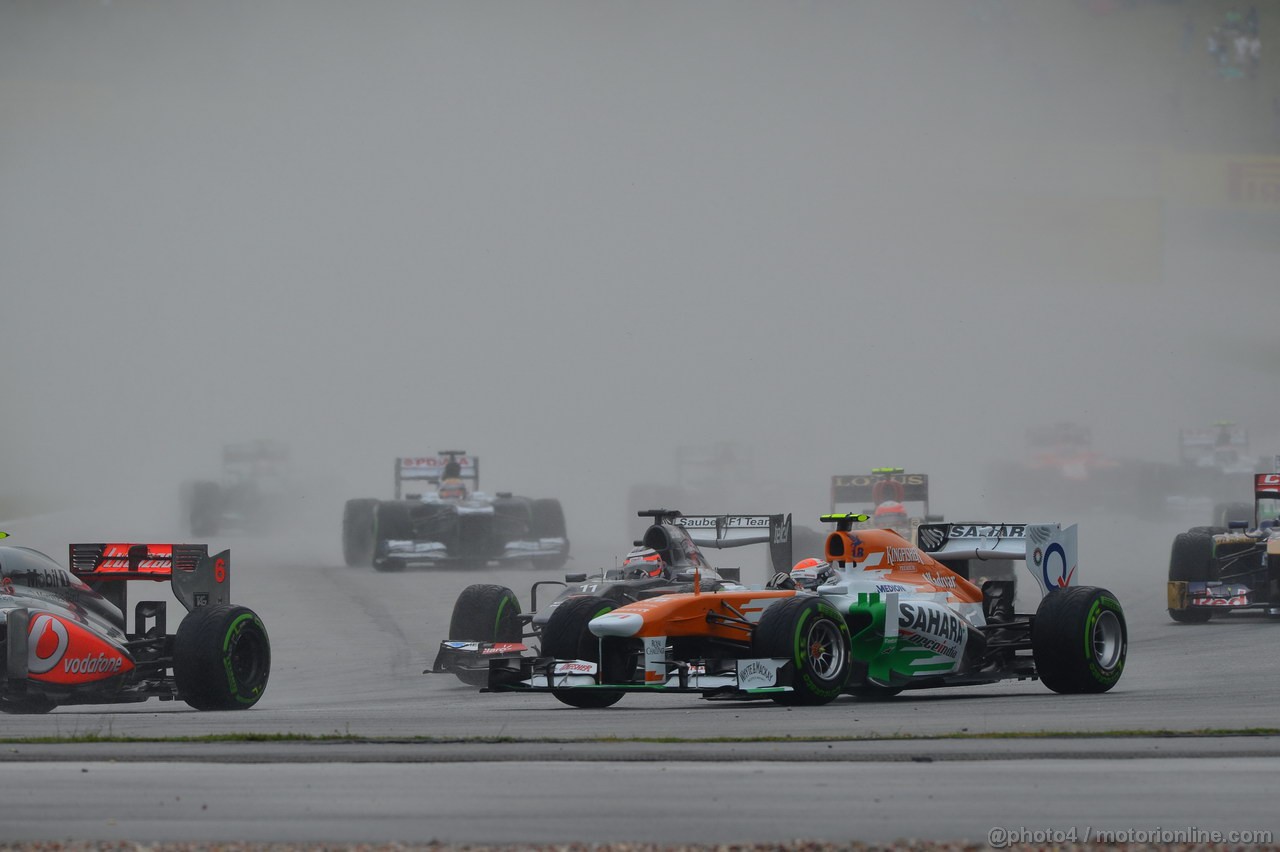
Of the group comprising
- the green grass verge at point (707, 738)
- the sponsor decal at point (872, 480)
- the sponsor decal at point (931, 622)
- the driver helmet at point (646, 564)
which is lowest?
the green grass verge at point (707, 738)

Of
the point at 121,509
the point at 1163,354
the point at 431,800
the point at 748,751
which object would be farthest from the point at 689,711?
the point at 1163,354

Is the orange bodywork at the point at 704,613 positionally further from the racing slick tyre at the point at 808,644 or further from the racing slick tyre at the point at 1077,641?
the racing slick tyre at the point at 1077,641

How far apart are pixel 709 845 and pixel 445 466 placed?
28.9 meters

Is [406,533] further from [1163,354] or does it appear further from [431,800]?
[1163,354]

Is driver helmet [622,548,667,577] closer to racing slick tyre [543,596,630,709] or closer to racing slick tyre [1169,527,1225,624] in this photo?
racing slick tyre [543,596,630,709]

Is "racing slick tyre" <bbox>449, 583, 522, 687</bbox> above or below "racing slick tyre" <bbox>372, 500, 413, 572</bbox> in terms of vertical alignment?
below

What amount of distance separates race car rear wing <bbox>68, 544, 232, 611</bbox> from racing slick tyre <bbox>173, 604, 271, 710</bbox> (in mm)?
607

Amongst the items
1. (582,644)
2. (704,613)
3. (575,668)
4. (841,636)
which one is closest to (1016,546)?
(841,636)

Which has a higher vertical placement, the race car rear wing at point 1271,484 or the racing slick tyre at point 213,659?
the race car rear wing at point 1271,484

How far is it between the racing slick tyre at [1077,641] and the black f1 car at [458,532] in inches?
771

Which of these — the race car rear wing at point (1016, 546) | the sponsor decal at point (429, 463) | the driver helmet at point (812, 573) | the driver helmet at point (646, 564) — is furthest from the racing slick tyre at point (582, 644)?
the sponsor decal at point (429, 463)

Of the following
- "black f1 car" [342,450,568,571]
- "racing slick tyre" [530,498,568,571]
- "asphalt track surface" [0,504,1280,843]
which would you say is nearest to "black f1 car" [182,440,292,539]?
"black f1 car" [342,450,568,571]

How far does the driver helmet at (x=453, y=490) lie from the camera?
33625mm

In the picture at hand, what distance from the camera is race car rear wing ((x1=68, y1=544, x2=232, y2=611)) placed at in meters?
13.7
